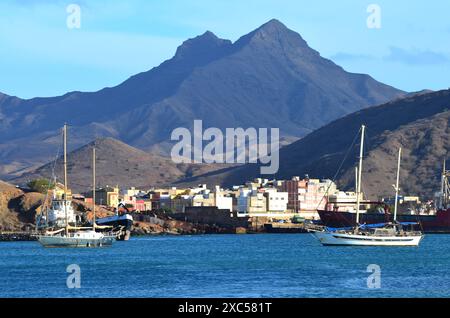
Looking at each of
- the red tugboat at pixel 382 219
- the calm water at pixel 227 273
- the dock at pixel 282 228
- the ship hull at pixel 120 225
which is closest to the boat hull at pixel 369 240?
the calm water at pixel 227 273

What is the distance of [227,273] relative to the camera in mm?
67938

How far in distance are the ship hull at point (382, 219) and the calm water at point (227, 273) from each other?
66.8 meters

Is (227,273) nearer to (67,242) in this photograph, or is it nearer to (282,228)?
(67,242)

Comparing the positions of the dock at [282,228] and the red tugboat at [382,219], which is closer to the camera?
the red tugboat at [382,219]

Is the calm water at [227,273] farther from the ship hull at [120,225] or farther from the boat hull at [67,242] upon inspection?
the ship hull at [120,225]

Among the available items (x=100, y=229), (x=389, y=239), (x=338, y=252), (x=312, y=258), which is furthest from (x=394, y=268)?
(x=100, y=229)

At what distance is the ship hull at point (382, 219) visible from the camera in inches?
6619

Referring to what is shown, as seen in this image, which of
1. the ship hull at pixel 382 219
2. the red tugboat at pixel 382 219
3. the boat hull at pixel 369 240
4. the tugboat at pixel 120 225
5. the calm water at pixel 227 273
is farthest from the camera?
the red tugboat at pixel 382 219

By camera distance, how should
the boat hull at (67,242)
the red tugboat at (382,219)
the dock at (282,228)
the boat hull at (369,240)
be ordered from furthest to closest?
1. the dock at (282,228)
2. the red tugboat at (382,219)
3. the boat hull at (67,242)
4. the boat hull at (369,240)

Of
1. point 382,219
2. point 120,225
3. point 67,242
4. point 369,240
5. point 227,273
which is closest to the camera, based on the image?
point 227,273

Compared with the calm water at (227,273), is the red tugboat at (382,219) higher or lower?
higher

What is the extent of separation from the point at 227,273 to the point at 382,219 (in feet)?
340

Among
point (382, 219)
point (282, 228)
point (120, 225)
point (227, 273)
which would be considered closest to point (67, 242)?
point (120, 225)

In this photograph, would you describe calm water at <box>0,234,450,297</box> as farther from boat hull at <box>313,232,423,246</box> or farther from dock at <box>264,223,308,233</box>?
dock at <box>264,223,308,233</box>
